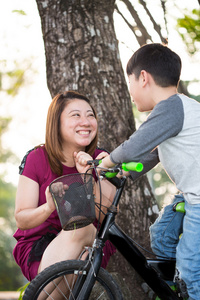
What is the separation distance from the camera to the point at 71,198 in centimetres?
215

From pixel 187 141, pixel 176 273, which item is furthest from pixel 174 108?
pixel 176 273

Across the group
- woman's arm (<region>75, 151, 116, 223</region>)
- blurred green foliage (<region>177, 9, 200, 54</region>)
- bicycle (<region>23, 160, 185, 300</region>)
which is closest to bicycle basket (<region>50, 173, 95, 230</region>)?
bicycle (<region>23, 160, 185, 300</region>)

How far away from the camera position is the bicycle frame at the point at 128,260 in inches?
87.9

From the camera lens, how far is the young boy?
2.29 meters

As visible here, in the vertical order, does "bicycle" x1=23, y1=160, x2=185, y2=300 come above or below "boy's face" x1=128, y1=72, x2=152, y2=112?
below

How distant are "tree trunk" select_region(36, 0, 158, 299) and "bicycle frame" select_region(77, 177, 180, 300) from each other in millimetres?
856

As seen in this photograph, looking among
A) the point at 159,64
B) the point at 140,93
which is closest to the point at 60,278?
the point at 140,93

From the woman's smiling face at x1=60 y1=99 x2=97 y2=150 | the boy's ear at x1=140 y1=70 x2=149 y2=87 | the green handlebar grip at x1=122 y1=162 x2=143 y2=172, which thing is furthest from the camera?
the woman's smiling face at x1=60 y1=99 x2=97 y2=150

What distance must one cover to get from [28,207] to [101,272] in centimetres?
75

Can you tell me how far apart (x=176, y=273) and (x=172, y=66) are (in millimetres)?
1399

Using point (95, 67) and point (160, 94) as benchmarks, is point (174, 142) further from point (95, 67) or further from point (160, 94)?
point (95, 67)

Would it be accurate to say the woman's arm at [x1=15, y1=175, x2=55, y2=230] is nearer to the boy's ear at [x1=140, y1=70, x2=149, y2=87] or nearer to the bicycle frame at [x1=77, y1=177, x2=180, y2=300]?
the bicycle frame at [x1=77, y1=177, x2=180, y2=300]

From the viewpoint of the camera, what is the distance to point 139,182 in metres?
3.64

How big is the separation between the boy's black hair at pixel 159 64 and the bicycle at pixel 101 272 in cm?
76
